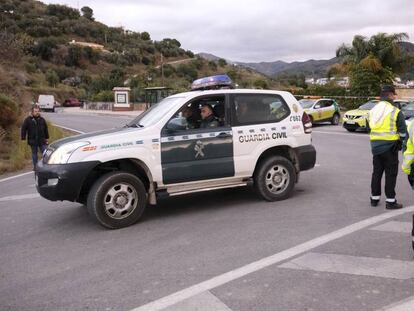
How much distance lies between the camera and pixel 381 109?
642 cm

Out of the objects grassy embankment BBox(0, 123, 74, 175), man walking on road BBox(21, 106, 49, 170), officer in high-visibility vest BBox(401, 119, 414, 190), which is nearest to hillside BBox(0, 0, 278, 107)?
grassy embankment BBox(0, 123, 74, 175)

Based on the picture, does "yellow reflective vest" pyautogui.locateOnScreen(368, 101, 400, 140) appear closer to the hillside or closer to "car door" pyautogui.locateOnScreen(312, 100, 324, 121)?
"car door" pyautogui.locateOnScreen(312, 100, 324, 121)

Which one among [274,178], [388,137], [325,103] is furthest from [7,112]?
[325,103]

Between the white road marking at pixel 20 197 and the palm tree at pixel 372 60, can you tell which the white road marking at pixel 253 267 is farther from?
the palm tree at pixel 372 60

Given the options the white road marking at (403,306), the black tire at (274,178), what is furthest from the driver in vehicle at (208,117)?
the white road marking at (403,306)

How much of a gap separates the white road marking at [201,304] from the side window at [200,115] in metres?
2.88

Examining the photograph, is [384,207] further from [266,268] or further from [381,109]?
[266,268]

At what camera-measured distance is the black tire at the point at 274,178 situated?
6871 mm

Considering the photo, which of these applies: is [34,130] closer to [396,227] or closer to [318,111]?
→ [396,227]

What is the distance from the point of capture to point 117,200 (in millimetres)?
5902

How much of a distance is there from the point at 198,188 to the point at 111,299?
2776mm

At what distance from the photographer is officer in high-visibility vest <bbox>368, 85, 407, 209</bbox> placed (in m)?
6.32

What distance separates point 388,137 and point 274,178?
5.62 feet

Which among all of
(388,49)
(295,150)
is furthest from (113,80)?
(295,150)
